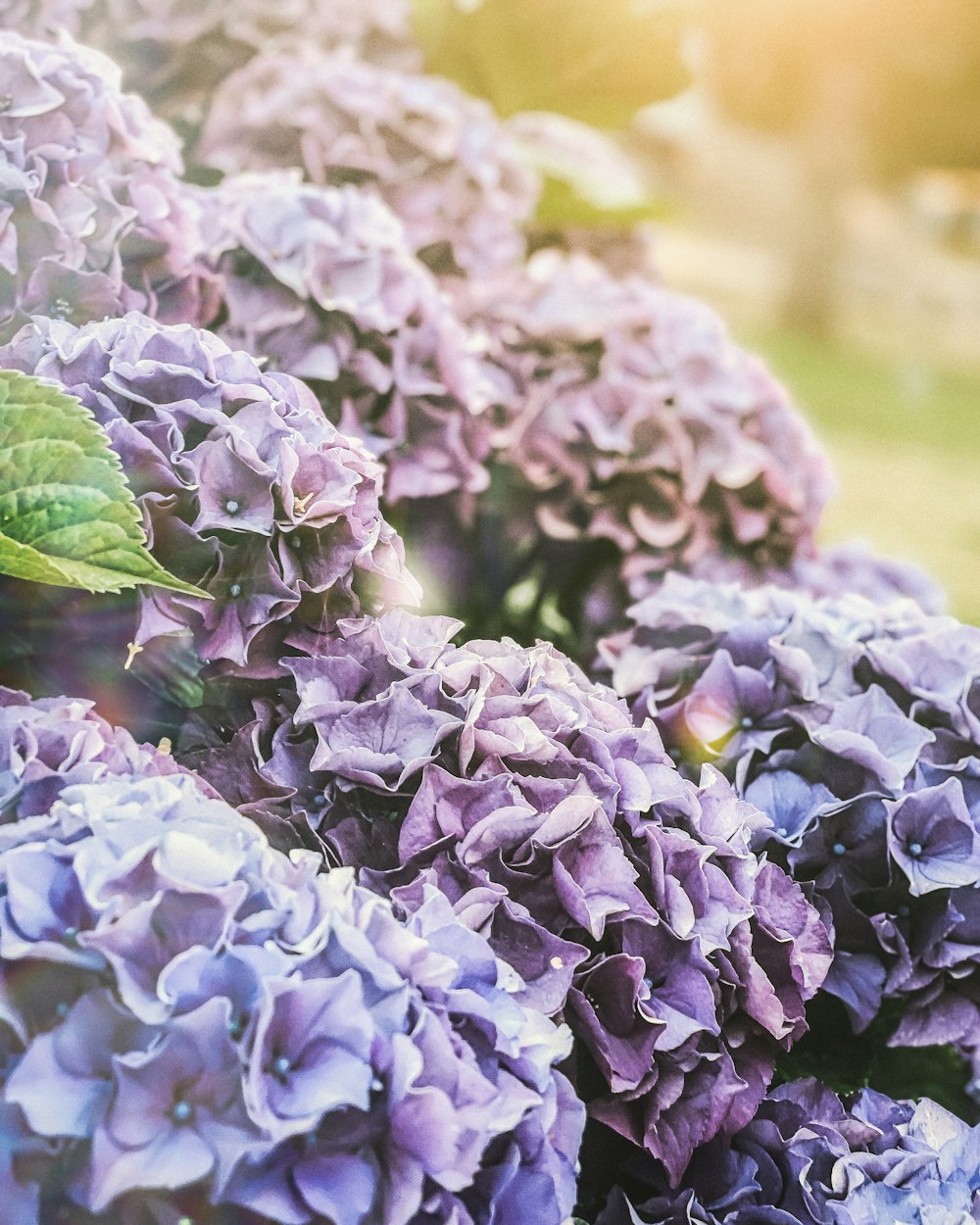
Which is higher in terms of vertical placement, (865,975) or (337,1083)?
(337,1083)

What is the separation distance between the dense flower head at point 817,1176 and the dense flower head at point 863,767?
0.28ft

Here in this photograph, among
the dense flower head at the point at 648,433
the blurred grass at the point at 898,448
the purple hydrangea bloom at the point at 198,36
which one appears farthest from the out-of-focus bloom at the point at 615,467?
the blurred grass at the point at 898,448

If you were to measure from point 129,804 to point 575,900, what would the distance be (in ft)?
0.80

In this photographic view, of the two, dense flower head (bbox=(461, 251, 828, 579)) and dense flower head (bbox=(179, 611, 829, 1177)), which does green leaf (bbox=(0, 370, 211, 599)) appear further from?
dense flower head (bbox=(461, 251, 828, 579))

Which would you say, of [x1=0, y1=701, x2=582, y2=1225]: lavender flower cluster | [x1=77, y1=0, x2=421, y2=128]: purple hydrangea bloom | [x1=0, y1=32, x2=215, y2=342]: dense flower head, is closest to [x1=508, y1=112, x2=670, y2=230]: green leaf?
[x1=77, y1=0, x2=421, y2=128]: purple hydrangea bloom

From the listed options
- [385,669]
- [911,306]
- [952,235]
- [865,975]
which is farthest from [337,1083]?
[952,235]

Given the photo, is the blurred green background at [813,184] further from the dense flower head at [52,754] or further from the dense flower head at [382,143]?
the dense flower head at [52,754]

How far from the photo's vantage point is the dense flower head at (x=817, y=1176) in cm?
85

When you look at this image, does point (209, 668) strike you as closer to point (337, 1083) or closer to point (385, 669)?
point (385, 669)

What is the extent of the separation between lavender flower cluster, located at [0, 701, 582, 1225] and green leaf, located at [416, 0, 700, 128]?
1674 mm

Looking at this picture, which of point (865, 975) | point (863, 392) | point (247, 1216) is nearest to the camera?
point (247, 1216)

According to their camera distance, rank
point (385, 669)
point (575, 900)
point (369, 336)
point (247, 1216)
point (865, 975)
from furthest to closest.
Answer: point (369, 336) < point (865, 975) < point (385, 669) < point (575, 900) < point (247, 1216)

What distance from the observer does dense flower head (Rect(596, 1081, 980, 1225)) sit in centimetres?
85

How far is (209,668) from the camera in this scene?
909 mm
